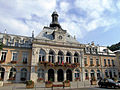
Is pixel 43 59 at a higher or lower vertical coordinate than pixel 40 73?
higher

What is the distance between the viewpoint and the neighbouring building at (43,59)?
24.9 meters

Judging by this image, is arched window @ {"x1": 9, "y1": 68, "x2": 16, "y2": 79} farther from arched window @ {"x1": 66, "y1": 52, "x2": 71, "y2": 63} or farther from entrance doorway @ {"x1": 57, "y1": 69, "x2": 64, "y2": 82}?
arched window @ {"x1": 66, "y1": 52, "x2": 71, "y2": 63}

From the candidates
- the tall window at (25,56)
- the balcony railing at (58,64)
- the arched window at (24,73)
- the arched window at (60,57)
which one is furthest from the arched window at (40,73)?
the arched window at (60,57)

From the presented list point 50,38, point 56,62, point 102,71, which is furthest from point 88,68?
point 50,38

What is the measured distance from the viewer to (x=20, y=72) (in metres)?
25.4

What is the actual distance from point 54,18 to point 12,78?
2239 centimetres

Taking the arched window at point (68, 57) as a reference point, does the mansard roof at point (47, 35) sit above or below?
above

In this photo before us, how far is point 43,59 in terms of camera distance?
26656mm

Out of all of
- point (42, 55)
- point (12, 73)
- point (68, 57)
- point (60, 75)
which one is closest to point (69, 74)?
point (60, 75)

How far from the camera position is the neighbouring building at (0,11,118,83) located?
24875 millimetres

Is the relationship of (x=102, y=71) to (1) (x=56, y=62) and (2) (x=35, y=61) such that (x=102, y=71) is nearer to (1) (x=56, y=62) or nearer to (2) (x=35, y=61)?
(1) (x=56, y=62)

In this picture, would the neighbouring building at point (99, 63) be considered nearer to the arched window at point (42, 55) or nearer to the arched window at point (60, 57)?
the arched window at point (60, 57)

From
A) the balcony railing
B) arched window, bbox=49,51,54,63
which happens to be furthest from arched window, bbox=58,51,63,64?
arched window, bbox=49,51,54,63

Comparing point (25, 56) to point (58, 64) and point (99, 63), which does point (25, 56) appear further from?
point (99, 63)
